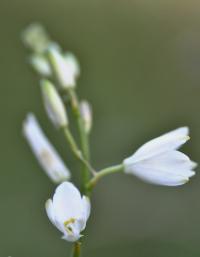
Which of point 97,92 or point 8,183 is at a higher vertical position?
point 97,92

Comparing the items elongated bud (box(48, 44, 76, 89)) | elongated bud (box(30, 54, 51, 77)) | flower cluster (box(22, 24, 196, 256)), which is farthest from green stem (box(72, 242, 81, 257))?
elongated bud (box(30, 54, 51, 77))

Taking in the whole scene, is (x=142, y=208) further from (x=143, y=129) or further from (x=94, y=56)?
(x=94, y=56)

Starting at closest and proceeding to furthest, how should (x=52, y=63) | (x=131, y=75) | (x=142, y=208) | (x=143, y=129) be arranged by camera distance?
(x=52, y=63) < (x=142, y=208) < (x=143, y=129) < (x=131, y=75)

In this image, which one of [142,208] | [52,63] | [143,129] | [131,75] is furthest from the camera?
[131,75]

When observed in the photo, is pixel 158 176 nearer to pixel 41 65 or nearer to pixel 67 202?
pixel 67 202

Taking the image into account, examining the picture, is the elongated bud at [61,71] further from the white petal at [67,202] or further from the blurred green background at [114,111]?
the blurred green background at [114,111]

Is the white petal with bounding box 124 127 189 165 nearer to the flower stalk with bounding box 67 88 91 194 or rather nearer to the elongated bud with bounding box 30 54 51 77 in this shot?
the flower stalk with bounding box 67 88 91 194

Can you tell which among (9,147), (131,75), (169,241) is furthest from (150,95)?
(169,241)

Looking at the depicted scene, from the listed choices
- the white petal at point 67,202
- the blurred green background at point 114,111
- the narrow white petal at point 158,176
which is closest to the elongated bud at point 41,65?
the narrow white petal at point 158,176

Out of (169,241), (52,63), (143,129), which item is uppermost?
(143,129)
